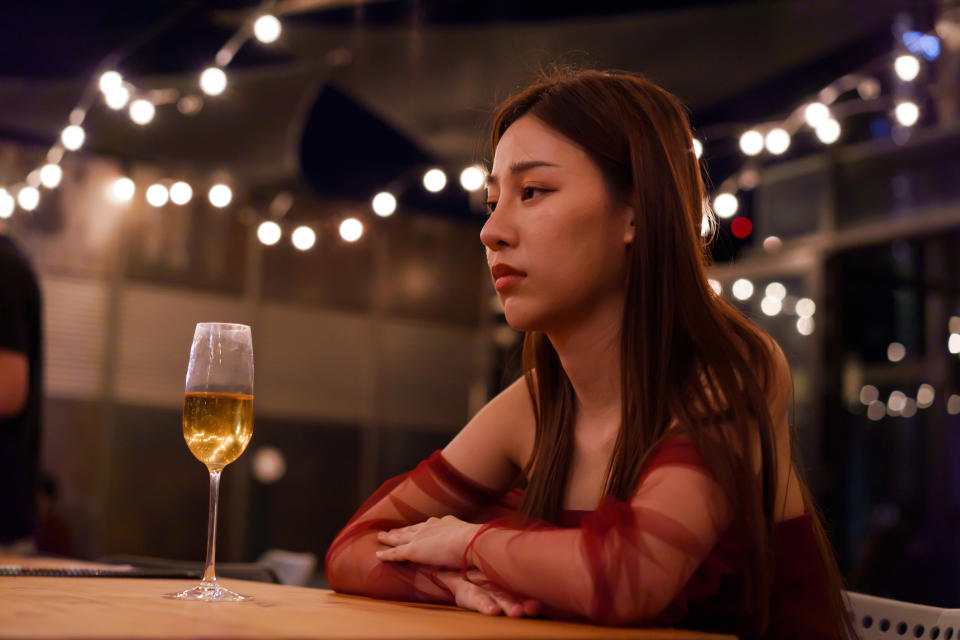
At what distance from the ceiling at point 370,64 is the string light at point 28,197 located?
531 mm

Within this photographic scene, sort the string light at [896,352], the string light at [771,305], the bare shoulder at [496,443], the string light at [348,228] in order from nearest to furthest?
the bare shoulder at [496,443] → the string light at [348,228] → the string light at [896,352] → the string light at [771,305]

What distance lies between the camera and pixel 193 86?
6.49m

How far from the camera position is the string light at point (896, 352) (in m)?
5.95

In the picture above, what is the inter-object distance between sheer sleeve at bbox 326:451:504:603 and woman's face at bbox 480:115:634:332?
30cm

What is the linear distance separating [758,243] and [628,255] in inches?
225

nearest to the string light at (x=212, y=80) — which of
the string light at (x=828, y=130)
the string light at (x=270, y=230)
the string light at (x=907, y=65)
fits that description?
the string light at (x=270, y=230)

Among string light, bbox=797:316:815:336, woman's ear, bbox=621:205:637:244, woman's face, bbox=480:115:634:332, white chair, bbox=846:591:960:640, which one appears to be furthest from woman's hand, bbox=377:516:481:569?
string light, bbox=797:316:815:336

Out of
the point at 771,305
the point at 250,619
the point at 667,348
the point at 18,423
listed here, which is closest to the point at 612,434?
the point at 667,348

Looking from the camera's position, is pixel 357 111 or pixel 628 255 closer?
pixel 628 255

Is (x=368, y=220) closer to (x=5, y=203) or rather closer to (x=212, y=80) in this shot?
(x=5, y=203)

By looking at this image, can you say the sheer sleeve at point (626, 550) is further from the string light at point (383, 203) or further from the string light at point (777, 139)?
the string light at point (383, 203)

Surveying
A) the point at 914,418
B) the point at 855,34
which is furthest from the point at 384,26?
the point at 914,418

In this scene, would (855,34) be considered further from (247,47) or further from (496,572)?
(496,572)

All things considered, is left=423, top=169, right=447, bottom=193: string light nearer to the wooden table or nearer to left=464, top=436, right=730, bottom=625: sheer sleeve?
the wooden table
